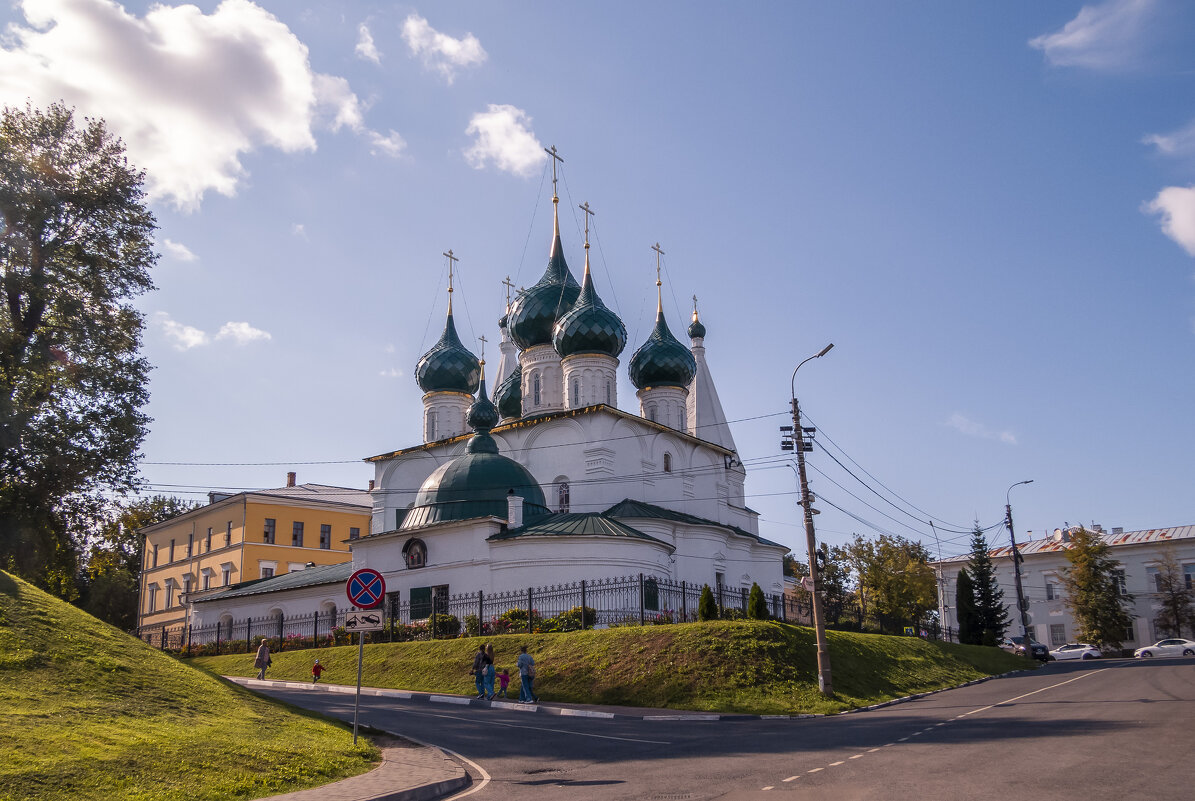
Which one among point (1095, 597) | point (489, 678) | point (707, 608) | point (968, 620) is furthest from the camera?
point (1095, 597)

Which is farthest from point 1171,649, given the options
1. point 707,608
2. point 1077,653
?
point 707,608

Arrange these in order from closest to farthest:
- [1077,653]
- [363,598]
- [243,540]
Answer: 1. [363,598]
2. [1077,653]
3. [243,540]

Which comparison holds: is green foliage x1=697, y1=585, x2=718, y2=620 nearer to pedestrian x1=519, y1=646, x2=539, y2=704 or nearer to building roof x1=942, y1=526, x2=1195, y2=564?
pedestrian x1=519, y1=646, x2=539, y2=704

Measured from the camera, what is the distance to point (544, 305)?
41688 millimetres

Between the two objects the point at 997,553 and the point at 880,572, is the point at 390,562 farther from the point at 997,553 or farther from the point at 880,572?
the point at 997,553

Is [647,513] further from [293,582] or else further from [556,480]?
[293,582]

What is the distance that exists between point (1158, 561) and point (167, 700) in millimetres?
57129

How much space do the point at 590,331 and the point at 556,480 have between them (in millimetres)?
6183

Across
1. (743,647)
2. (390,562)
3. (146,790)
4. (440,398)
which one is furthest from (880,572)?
(146,790)

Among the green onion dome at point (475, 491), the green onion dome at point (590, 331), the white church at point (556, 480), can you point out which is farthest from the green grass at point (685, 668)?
the green onion dome at point (590, 331)

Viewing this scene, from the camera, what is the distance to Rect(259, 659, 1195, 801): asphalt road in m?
8.87

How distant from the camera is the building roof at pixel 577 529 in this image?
28.7 m

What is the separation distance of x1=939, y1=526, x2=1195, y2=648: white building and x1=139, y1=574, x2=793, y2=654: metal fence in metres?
32.9

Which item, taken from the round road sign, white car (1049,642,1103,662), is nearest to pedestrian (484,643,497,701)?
the round road sign
